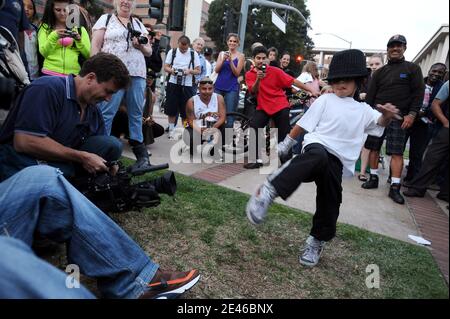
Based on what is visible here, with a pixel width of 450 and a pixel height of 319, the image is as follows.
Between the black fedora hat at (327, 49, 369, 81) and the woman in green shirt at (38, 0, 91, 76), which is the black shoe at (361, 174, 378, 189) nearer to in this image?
the black fedora hat at (327, 49, 369, 81)

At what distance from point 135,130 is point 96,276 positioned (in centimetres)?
255

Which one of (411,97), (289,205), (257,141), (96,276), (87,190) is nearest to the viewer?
(96,276)

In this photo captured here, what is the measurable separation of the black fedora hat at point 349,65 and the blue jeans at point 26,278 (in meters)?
2.15

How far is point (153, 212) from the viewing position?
2848 mm

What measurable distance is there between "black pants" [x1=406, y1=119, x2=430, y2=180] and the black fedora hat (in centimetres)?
322

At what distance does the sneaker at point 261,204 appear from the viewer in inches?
79.8

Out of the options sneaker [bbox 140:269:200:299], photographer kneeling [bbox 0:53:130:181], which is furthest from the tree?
sneaker [bbox 140:269:200:299]

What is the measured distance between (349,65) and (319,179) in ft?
2.69

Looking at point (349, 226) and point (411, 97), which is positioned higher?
point (411, 97)

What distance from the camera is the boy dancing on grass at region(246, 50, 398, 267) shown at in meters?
2.28

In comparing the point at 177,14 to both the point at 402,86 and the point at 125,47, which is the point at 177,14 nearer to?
the point at 125,47

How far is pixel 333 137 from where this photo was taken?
2.45 metres
